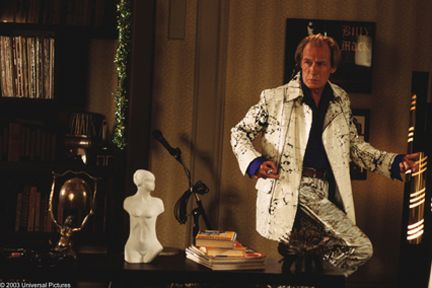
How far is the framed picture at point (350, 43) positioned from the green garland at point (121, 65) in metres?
1.03

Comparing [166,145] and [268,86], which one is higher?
[268,86]

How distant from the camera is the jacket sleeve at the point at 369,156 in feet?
13.4

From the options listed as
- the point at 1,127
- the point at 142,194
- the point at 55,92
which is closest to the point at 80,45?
the point at 55,92

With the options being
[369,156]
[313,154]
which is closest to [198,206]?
[313,154]

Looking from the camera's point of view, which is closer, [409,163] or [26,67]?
[409,163]

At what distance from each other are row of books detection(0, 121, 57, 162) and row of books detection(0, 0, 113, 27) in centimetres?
63

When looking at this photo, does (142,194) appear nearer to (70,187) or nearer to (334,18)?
(70,187)

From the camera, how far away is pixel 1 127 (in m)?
4.56

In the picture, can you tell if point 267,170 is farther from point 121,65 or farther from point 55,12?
point 55,12

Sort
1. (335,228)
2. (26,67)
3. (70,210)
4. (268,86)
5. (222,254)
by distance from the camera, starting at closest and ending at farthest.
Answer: (222,254) < (70,210) < (335,228) < (26,67) < (268,86)

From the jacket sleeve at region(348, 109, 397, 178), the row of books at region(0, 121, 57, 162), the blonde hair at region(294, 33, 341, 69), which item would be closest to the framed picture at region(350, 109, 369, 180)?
the jacket sleeve at region(348, 109, 397, 178)

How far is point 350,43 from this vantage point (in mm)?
4930

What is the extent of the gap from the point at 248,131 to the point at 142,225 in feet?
3.51

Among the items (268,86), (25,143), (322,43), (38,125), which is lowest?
(25,143)
